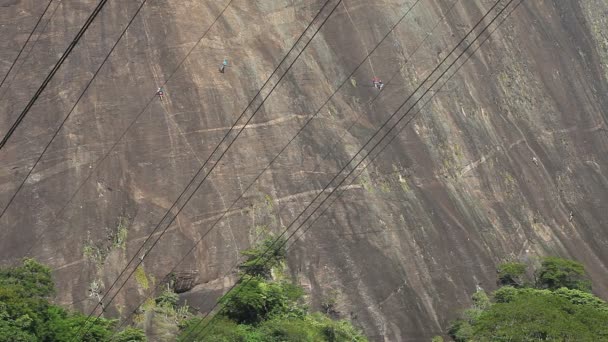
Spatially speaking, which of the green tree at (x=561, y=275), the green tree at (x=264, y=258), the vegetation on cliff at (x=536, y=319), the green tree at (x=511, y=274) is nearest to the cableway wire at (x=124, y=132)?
the green tree at (x=264, y=258)

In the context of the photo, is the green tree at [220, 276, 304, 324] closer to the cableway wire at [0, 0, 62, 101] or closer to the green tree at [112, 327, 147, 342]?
the green tree at [112, 327, 147, 342]

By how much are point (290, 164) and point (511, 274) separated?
43.3ft

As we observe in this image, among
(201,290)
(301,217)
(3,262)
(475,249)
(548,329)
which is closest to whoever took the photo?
(548,329)

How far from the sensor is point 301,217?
47.8 m

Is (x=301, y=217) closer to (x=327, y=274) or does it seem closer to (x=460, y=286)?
(x=327, y=274)

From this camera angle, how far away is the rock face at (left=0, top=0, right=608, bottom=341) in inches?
1730

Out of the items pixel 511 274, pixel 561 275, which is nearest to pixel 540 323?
pixel 511 274

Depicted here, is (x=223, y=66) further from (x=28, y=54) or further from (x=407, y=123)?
(x=407, y=123)

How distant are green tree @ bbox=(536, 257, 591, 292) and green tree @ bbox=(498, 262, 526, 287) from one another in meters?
1.12

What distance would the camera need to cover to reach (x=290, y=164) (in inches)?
1957

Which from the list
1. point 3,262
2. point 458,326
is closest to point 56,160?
point 3,262

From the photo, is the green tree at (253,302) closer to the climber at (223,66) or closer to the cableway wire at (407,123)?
the cableway wire at (407,123)

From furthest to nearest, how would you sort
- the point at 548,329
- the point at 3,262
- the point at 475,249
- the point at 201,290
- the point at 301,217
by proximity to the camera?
the point at 475,249, the point at 301,217, the point at 201,290, the point at 3,262, the point at 548,329

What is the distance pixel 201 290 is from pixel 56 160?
935cm
